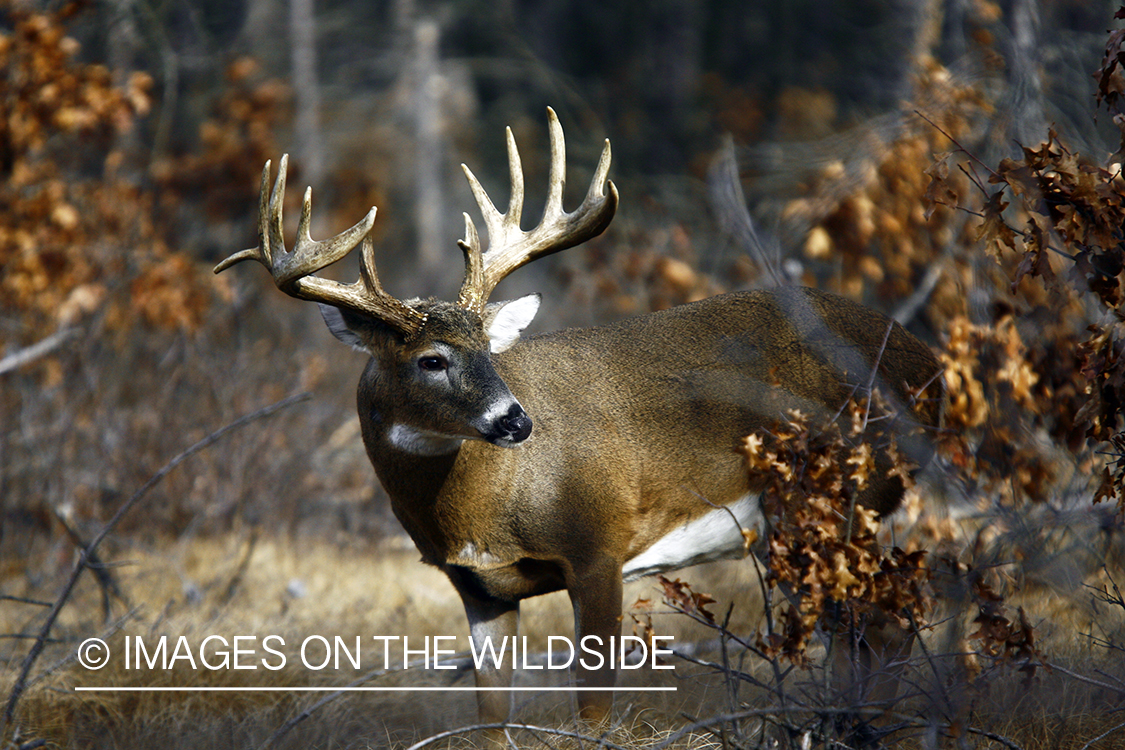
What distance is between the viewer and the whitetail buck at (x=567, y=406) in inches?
153

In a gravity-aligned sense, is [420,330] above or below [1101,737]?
above

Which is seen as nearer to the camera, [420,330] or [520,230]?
[420,330]

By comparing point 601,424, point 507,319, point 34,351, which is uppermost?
point 34,351

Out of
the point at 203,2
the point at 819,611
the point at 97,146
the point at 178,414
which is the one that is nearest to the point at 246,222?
the point at 97,146

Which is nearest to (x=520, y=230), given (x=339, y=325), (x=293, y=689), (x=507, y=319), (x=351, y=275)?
(x=507, y=319)

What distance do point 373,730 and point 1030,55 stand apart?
174 inches

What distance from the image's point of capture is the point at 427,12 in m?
19.3

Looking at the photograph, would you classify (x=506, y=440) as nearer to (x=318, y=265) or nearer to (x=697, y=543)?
(x=318, y=265)

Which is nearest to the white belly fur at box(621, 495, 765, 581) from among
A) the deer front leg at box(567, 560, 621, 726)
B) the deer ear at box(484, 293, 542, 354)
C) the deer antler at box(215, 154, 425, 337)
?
the deer front leg at box(567, 560, 621, 726)

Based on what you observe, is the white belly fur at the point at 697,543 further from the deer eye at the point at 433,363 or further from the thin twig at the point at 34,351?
the thin twig at the point at 34,351

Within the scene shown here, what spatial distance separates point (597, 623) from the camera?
153 inches

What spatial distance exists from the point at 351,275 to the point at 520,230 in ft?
33.2
